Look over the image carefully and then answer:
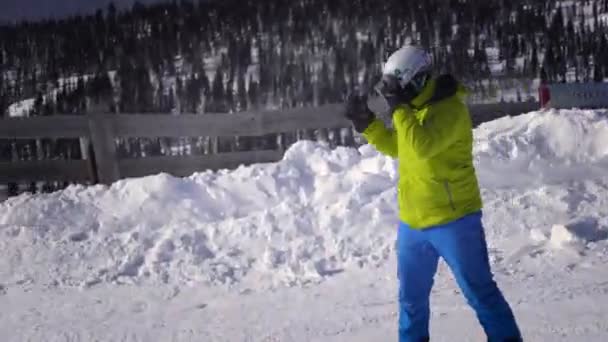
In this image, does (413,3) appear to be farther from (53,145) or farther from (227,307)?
(227,307)

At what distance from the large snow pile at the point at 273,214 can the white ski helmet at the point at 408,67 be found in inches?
103

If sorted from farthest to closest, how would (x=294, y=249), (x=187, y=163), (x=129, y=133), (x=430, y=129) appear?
(x=187, y=163) < (x=129, y=133) < (x=294, y=249) < (x=430, y=129)

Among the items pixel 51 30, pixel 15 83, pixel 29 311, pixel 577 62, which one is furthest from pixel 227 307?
pixel 51 30

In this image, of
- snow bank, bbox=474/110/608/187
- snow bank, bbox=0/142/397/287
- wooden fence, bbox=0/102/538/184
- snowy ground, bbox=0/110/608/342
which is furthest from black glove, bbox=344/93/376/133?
wooden fence, bbox=0/102/538/184

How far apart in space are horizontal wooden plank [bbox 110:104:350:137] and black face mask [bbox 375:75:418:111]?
5727mm

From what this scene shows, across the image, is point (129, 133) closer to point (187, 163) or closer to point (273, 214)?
point (187, 163)

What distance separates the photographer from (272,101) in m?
46.2

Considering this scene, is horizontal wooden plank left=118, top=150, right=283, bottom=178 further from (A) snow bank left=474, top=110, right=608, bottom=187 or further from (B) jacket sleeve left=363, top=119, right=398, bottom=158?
(B) jacket sleeve left=363, top=119, right=398, bottom=158

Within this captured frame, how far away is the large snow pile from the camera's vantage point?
586cm

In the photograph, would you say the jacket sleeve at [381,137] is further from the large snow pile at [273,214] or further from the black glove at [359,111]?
the large snow pile at [273,214]

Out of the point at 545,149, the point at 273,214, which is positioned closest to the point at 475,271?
the point at 273,214

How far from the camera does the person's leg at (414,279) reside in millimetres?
3258

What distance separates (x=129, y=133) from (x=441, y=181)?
20.3 feet

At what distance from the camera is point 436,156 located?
3.14 meters
